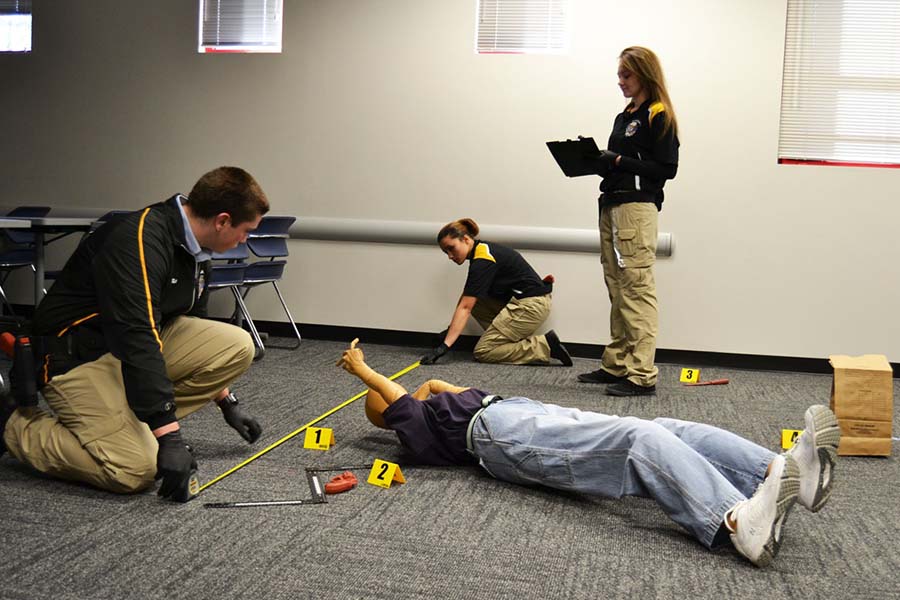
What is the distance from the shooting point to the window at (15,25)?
20.3 feet

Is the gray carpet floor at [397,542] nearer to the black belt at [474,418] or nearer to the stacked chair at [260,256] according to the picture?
the black belt at [474,418]

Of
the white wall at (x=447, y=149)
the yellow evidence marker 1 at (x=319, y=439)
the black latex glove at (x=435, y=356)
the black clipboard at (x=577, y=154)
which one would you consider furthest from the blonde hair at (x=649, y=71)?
the yellow evidence marker 1 at (x=319, y=439)

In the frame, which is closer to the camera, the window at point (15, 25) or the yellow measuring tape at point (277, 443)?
the yellow measuring tape at point (277, 443)

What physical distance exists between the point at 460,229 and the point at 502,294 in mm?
477

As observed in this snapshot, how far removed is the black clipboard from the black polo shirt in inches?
37.2

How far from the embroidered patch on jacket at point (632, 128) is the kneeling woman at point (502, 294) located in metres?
1.19

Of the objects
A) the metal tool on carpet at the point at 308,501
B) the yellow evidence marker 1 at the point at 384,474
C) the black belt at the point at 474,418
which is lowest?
the metal tool on carpet at the point at 308,501

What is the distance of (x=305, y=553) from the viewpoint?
2.08 metres

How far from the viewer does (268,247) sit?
17.1 feet

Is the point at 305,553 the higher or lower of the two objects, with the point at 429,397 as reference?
lower

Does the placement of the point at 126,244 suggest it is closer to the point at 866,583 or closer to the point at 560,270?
the point at 866,583

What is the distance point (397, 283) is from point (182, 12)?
7.41 feet

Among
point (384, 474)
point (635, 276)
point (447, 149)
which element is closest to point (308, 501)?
point (384, 474)

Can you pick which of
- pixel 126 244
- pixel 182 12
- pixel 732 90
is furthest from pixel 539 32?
pixel 126 244
